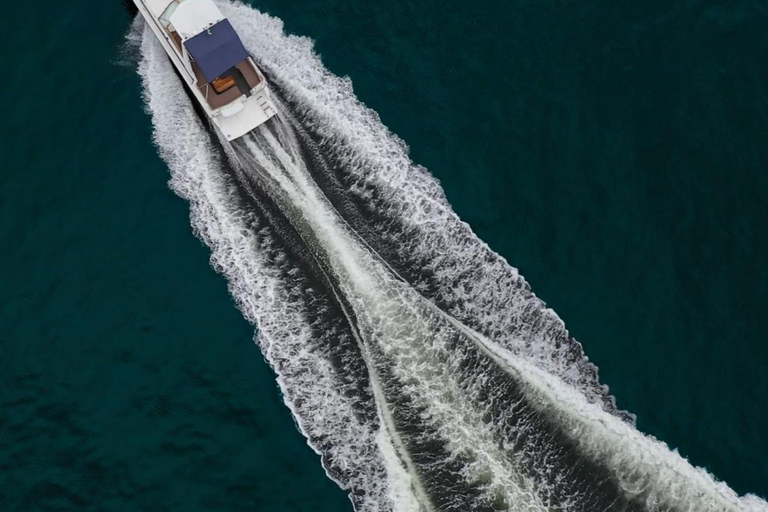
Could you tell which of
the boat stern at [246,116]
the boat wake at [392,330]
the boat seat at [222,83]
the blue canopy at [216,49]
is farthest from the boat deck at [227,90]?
the boat wake at [392,330]

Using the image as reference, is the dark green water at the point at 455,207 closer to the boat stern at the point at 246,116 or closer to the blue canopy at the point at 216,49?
the boat stern at the point at 246,116

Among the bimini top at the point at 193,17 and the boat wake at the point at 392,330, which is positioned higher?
the bimini top at the point at 193,17

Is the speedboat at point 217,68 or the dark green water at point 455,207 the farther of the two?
the speedboat at point 217,68

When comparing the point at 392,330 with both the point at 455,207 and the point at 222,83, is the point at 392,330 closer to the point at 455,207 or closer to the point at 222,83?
the point at 455,207

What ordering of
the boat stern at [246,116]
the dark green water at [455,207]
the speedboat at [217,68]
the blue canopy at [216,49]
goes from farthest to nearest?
the boat stern at [246,116] → the speedboat at [217,68] → the blue canopy at [216,49] → the dark green water at [455,207]

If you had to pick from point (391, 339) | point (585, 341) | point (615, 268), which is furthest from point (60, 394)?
point (615, 268)

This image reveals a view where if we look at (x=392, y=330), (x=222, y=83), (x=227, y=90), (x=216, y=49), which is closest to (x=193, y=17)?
(x=216, y=49)

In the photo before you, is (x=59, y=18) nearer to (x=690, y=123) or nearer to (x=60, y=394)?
(x=60, y=394)

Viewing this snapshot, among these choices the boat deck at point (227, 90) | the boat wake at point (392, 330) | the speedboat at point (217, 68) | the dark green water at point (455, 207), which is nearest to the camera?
the boat wake at point (392, 330)
